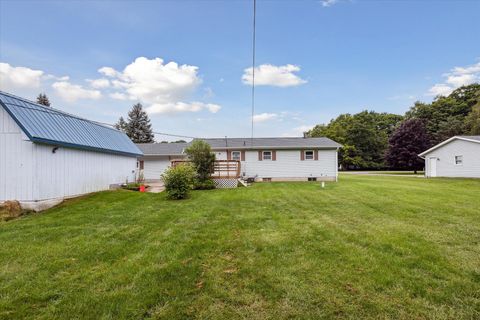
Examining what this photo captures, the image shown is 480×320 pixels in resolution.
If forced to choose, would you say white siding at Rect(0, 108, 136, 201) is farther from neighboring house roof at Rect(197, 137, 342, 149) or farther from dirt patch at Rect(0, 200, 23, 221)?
neighboring house roof at Rect(197, 137, 342, 149)

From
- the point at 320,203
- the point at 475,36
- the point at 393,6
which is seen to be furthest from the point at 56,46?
the point at 475,36

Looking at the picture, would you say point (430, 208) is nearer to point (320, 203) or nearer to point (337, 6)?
point (320, 203)

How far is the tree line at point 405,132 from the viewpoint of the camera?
34703mm

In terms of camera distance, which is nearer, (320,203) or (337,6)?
(320,203)

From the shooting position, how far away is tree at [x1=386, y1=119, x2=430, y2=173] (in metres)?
34.4

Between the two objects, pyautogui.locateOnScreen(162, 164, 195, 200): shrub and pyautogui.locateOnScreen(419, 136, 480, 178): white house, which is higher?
pyautogui.locateOnScreen(419, 136, 480, 178): white house

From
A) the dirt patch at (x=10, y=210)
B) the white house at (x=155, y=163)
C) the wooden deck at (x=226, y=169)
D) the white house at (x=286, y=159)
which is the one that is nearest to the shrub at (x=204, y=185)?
the wooden deck at (x=226, y=169)

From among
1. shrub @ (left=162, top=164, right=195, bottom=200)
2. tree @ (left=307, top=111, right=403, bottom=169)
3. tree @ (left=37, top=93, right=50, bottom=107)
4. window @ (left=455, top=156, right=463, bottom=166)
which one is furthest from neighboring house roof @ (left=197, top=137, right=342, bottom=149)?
tree @ (left=37, top=93, right=50, bottom=107)

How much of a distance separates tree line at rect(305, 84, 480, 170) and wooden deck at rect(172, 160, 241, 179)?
2943cm

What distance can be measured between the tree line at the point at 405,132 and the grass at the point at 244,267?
33.4 meters

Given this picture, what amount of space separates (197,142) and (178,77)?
7074 mm

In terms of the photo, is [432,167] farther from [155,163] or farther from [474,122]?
[155,163]

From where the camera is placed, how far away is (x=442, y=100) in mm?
43750

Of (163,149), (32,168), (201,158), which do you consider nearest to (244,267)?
(32,168)
